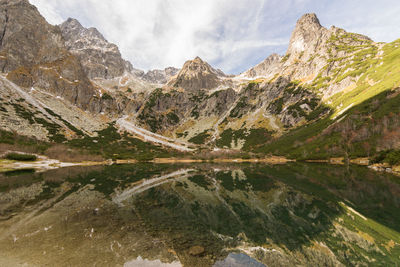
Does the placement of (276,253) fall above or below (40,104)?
below

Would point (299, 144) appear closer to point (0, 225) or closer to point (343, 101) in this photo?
point (343, 101)

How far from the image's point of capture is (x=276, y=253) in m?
14.0

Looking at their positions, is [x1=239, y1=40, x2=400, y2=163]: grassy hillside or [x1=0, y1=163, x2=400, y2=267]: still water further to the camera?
[x1=239, y1=40, x2=400, y2=163]: grassy hillside

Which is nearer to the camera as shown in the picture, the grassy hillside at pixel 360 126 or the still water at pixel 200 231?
the still water at pixel 200 231

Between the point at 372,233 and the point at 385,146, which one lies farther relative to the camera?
the point at 385,146

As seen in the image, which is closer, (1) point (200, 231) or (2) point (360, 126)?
(1) point (200, 231)

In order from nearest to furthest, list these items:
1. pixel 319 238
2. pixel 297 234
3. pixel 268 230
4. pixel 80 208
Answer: pixel 319 238
pixel 297 234
pixel 268 230
pixel 80 208

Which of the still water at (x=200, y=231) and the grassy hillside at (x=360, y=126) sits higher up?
the grassy hillside at (x=360, y=126)

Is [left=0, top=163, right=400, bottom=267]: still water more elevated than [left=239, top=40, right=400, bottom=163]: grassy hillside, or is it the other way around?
[left=239, top=40, right=400, bottom=163]: grassy hillside

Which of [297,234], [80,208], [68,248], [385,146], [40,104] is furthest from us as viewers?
[40,104]

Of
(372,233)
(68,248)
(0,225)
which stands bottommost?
(0,225)

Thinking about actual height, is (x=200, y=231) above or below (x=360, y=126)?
below

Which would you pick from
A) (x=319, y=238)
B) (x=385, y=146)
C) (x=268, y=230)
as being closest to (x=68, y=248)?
(x=268, y=230)

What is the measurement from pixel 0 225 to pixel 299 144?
174 meters
